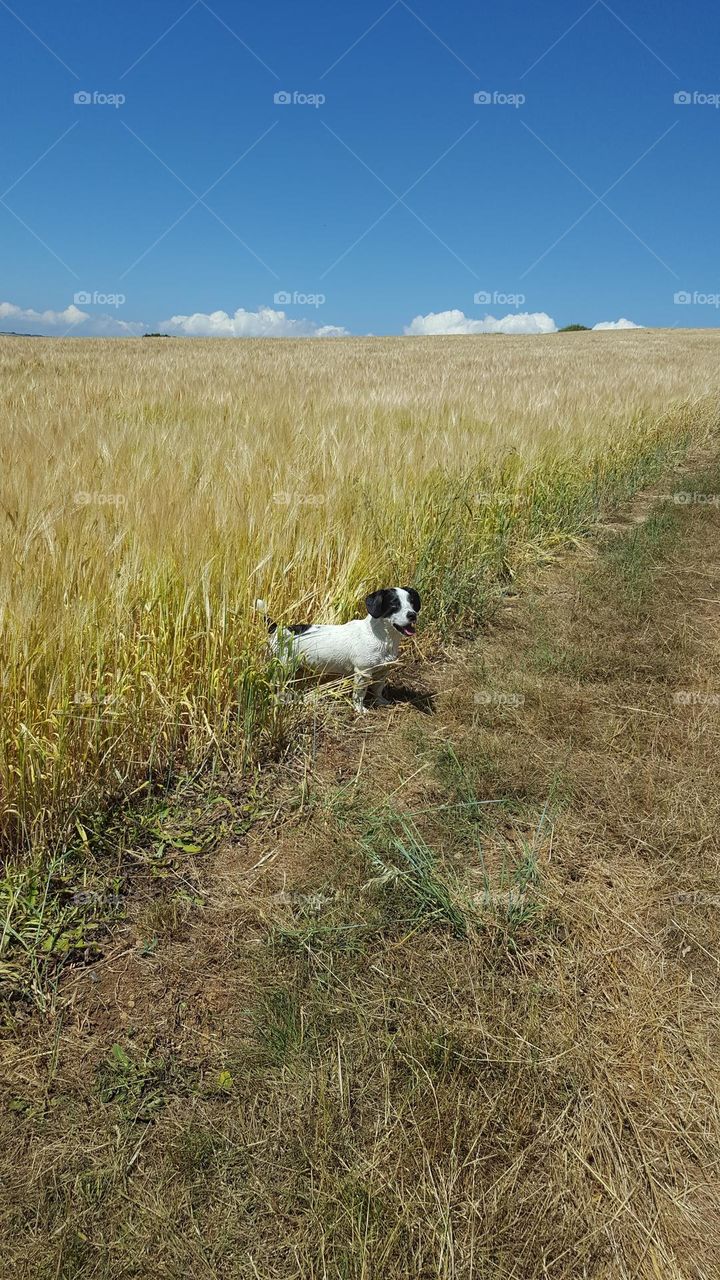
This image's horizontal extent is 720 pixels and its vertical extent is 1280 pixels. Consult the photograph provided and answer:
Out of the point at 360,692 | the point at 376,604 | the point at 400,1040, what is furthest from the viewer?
the point at 360,692

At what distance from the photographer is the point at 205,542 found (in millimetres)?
2604

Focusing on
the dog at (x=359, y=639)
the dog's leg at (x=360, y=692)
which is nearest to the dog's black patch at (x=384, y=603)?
the dog at (x=359, y=639)

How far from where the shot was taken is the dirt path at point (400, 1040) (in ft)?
3.64

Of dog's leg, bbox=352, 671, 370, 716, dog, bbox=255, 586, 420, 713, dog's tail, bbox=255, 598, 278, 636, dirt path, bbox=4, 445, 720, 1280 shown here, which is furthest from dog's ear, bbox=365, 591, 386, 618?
dirt path, bbox=4, 445, 720, 1280

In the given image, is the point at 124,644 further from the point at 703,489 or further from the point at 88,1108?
the point at 703,489

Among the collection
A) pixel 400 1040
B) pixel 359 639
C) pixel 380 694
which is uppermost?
pixel 359 639

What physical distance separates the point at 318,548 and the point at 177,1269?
2551mm

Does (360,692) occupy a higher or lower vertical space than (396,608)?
lower

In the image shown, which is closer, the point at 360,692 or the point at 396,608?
the point at 396,608

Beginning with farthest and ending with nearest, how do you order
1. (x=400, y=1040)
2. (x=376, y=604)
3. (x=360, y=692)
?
(x=360, y=692)
(x=376, y=604)
(x=400, y=1040)

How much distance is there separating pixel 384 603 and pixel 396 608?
0.05m

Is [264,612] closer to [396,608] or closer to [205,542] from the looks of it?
[205,542]

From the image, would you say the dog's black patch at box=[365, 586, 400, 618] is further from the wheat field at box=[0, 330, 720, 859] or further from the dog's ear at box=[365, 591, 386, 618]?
the wheat field at box=[0, 330, 720, 859]

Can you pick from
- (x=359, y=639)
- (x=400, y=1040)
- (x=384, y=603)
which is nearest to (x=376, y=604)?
(x=384, y=603)
